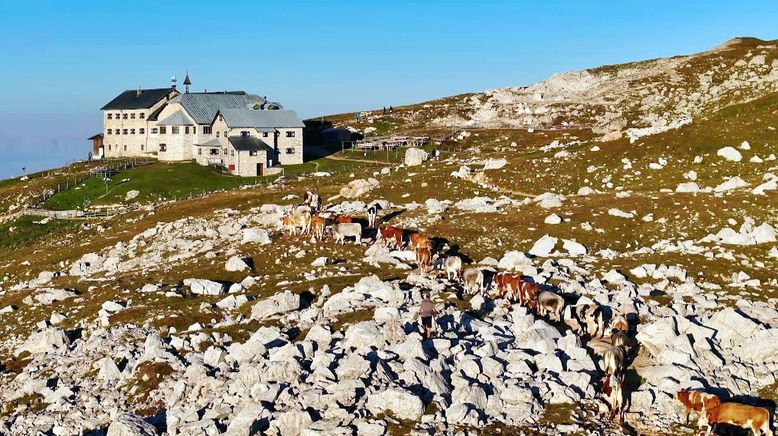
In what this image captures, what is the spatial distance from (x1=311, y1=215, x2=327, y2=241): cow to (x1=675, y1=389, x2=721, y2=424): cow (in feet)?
107

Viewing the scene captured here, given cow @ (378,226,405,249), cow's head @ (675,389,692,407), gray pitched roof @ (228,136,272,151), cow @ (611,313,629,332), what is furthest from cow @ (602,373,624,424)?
gray pitched roof @ (228,136,272,151)

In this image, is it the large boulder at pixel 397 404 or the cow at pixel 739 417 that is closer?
the cow at pixel 739 417

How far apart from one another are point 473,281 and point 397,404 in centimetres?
1519

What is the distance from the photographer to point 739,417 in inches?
960

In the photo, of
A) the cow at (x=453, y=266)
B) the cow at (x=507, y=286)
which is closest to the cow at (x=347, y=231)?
the cow at (x=453, y=266)

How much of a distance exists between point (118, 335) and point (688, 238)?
36960 millimetres

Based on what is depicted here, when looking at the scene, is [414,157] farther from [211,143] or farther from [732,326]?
[732,326]

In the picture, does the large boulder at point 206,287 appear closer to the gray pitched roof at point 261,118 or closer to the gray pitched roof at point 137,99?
the gray pitched roof at point 261,118

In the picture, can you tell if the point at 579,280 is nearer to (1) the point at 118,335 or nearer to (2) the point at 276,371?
(2) the point at 276,371

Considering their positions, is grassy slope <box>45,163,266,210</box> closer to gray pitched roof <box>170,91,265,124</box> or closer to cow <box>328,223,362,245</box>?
gray pitched roof <box>170,91,265,124</box>

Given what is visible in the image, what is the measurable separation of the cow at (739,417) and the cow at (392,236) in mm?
27231

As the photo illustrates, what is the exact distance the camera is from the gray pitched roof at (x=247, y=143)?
115875mm

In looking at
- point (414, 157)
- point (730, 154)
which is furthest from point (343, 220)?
point (414, 157)

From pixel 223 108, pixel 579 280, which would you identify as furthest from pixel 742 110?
pixel 223 108
